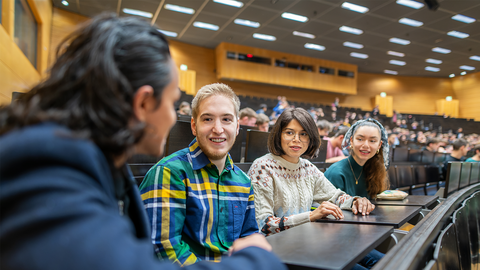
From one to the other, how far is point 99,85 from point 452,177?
2.97m

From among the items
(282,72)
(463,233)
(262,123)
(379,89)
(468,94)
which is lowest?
(463,233)

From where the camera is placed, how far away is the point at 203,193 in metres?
1.11

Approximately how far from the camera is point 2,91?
141 inches

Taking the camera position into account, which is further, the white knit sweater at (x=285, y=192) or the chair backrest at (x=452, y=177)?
the chair backrest at (x=452, y=177)

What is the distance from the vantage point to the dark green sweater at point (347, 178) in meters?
1.99

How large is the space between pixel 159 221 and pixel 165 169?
18cm

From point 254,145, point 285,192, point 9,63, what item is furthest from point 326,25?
point 285,192

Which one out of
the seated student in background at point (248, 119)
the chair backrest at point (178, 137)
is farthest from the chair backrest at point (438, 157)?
the chair backrest at point (178, 137)

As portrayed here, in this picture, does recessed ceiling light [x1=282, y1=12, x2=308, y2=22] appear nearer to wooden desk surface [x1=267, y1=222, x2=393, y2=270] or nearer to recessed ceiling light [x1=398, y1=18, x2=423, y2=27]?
recessed ceiling light [x1=398, y1=18, x2=423, y2=27]

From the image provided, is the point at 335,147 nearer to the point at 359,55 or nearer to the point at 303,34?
the point at 303,34

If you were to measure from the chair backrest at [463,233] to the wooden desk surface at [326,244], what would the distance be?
60 cm

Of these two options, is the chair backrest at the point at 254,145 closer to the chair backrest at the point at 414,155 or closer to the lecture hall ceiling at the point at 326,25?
the chair backrest at the point at 414,155

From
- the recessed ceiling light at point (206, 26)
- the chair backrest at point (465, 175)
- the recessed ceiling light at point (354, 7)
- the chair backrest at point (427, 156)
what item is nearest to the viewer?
the chair backrest at point (465, 175)

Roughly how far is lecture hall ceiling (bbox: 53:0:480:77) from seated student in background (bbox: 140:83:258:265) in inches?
272
